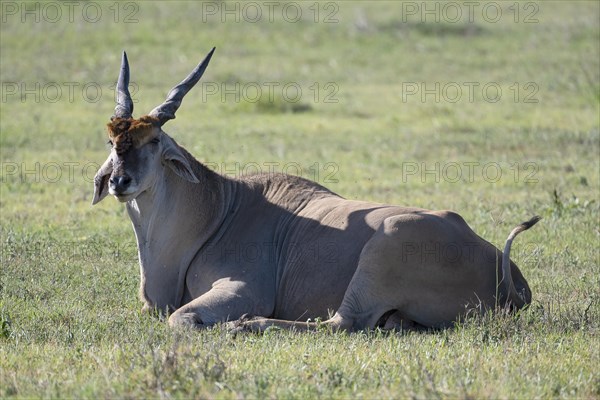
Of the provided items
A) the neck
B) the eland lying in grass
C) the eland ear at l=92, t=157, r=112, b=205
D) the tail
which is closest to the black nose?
the eland lying in grass

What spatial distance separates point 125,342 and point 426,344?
181cm

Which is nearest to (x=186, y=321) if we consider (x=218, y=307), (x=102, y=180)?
(x=218, y=307)

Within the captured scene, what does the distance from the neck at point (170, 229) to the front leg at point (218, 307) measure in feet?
1.61

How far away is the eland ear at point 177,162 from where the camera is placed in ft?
26.3

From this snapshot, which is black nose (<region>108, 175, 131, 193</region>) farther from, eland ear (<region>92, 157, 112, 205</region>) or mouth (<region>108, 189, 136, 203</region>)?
eland ear (<region>92, 157, 112, 205</region>)

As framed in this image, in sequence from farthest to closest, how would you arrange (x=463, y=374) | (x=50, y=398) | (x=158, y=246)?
(x=158, y=246)
(x=463, y=374)
(x=50, y=398)

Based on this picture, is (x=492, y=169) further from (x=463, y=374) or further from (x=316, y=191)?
(x=463, y=374)

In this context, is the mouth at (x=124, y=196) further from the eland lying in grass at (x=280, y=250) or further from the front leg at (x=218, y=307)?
the front leg at (x=218, y=307)

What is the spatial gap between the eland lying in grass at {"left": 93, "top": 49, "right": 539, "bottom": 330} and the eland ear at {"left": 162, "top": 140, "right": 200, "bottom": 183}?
10 millimetres

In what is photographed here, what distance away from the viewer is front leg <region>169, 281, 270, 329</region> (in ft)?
24.0

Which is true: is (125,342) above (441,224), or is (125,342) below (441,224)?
below

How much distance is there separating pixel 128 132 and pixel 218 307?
4.46 feet

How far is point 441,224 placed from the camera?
7531 millimetres

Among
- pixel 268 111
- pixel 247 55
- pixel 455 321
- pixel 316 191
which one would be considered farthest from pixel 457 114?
pixel 455 321
